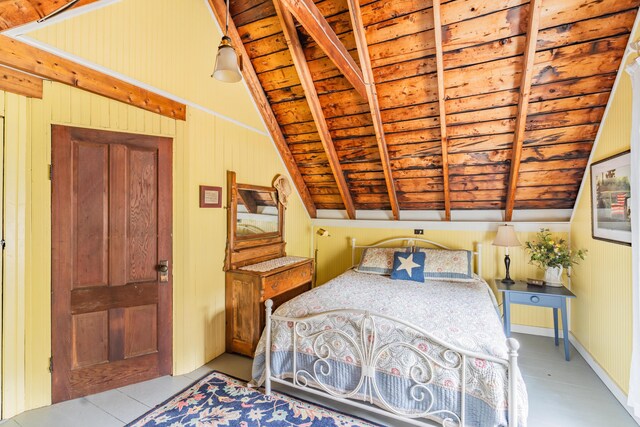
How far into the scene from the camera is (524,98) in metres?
2.62

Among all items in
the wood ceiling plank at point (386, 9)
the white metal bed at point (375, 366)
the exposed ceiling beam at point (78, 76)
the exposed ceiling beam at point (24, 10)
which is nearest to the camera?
the exposed ceiling beam at point (24, 10)

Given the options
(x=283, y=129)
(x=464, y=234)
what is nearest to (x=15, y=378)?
(x=283, y=129)

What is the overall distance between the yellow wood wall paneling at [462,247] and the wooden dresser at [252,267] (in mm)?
967

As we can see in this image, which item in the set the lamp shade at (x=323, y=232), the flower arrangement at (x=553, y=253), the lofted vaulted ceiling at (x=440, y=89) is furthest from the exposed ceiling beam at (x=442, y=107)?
the lamp shade at (x=323, y=232)

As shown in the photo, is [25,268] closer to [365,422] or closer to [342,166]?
[365,422]

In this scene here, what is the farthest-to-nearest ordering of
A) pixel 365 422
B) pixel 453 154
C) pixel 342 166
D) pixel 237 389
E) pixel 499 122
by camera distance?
pixel 342 166 < pixel 453 154 < pixel 499 122 < pixel 237 389 < pixel 365 422

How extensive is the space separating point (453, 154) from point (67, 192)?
3.71 metres

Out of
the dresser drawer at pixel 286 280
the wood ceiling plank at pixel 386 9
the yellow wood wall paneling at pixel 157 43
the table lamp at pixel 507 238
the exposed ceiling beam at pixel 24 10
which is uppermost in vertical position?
the wood ceiling plank at pixel 386 9

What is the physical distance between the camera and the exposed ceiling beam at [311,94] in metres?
2.77

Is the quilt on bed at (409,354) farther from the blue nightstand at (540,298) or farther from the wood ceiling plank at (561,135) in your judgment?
the wood ceiling plank at (561,135)

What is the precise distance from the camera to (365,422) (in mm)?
2008

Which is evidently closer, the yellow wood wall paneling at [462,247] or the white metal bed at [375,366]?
the white metal bed at [375,366]

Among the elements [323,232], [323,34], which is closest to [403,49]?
[323,34]

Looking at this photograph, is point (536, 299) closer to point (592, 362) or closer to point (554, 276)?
point (554, 276)
